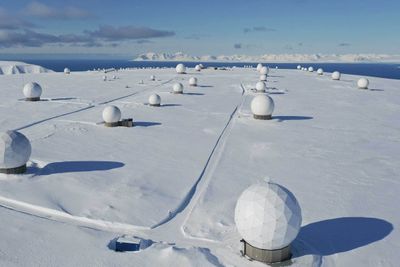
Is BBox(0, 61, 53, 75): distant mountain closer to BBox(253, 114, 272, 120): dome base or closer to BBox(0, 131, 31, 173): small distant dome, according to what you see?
BBox(253, 114, 272, 120): dome base

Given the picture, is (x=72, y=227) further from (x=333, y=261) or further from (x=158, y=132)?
(x=158, y=132)

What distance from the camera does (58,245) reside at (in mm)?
14125

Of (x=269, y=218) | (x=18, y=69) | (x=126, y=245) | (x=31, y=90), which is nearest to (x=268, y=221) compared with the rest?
(x=269, y=218)

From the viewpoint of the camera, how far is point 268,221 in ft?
43.3

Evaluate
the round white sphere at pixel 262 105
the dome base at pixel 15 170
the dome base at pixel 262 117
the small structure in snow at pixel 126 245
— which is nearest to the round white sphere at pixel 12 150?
the dome base at pixel 15 170

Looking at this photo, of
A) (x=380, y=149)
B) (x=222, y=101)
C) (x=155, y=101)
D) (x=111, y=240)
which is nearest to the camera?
(x=111, y=240)

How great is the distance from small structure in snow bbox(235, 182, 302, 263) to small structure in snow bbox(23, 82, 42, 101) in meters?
40.8

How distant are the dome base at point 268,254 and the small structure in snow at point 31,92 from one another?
41.3 m

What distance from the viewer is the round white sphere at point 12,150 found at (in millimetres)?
19891

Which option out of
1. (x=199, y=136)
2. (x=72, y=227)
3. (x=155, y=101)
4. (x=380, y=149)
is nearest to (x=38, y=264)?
(x=72, y=227)

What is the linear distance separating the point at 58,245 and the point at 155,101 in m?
31.6

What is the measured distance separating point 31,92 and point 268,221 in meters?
42.2

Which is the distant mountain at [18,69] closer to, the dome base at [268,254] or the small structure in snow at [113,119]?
the small structure in snow at [113,119]

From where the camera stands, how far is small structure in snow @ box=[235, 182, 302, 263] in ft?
43.5
